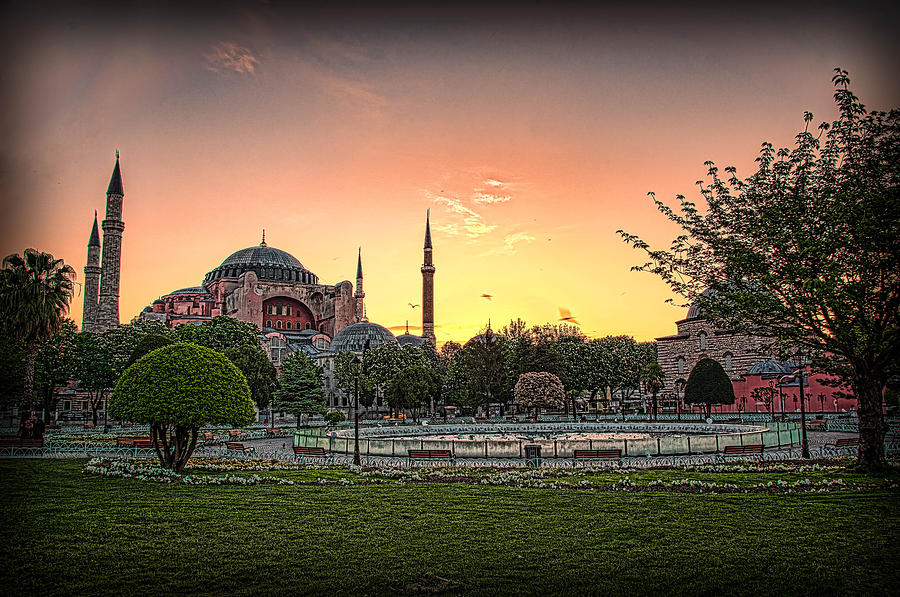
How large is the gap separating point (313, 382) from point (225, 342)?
30.7 ft

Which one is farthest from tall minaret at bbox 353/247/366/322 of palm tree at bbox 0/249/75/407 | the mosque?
palm tree at bbox 0/249/75/407

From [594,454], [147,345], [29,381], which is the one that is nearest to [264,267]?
[147,345]

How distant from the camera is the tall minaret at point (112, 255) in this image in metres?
54.1

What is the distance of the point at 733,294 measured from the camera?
15.6 meters

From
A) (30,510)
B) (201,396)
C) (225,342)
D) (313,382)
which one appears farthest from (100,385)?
(30,510)

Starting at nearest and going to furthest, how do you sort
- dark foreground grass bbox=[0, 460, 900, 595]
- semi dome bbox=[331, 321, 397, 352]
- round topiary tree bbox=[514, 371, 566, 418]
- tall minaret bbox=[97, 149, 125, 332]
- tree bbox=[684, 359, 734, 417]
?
1. dark foreground grass bbox=[0, 460, 900, 595]
2. round topiary tree bbox=[514, 371, 566, 418]
3. tree bbox=[684, 359, 734, 417]
4. tall minaret bbox=[97, 149, 125, 332]
5. semi dome bbox=[331, 321, 397, 352]

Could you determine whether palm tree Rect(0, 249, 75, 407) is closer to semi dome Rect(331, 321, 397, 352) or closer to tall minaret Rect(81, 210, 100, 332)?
tall minaret Rect(81, 210, 100, 332)

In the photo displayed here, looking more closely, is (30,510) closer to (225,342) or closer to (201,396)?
(201,396)

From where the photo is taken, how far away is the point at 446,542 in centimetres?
854

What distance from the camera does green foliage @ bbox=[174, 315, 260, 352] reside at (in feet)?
140

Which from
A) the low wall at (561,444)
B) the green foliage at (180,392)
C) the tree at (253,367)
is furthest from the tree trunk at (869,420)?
the tree at (253,367)

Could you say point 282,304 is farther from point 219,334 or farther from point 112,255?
point 219,334

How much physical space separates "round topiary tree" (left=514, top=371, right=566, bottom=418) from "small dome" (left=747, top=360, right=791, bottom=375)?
1637 centimetres

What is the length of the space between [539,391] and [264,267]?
51.5m
